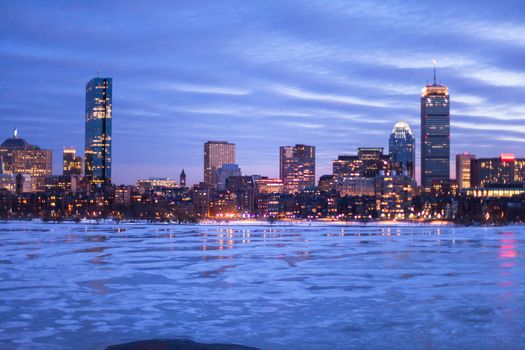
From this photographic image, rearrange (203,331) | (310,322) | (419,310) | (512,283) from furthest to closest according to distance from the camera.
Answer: (512,283) → (419,310) → (310,322) → (203,331)

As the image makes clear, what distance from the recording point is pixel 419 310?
23.8 metres

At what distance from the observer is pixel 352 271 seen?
37.1 meters

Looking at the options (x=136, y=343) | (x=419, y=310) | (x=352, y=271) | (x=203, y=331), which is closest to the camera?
(x=136, y=343)

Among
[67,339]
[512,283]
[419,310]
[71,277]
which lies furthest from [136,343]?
[512,283]

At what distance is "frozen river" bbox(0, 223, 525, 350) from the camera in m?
19.3

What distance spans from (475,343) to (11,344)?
1212cm

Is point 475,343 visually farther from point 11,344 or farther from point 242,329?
point 11,344

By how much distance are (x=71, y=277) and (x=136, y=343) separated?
16.0 meters

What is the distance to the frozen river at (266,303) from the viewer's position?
19.3 m

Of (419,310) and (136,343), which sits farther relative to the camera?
(419,310)

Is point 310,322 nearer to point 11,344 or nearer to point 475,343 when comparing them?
point 475,343

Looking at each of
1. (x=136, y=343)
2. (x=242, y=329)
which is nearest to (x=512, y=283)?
(x=242, y=329)

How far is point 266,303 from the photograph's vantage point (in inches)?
993

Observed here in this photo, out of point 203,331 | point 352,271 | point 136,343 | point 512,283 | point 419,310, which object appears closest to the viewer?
point 136,343
